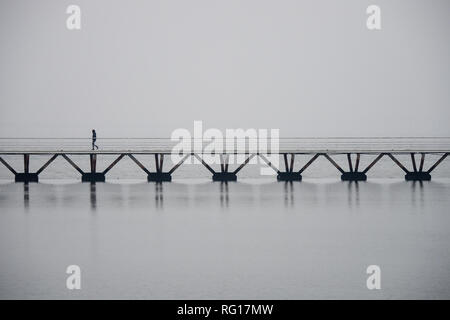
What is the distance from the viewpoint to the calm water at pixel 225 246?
11.2 meters

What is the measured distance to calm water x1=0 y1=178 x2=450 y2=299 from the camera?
36.9ft

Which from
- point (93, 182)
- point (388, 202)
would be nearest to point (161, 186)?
point (93, 182)

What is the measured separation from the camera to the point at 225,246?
15766mm

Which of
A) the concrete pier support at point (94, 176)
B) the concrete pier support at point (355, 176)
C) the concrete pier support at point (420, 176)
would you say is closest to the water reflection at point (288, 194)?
the concrete pier support at point (355, 176)

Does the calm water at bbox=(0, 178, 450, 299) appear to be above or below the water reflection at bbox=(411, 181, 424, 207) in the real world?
above

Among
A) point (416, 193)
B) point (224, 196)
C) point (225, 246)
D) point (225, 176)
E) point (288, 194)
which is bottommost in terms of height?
point (416, 193)

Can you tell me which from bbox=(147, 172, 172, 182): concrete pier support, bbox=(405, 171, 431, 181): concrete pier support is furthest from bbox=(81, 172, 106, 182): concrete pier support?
bbox=(405, 171, 431, 181): concrete pier support

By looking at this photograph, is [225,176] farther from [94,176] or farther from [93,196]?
[93,196]

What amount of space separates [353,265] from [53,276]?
266 inches

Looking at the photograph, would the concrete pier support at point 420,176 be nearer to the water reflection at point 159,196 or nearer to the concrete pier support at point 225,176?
the concrete pier support at point 225,176

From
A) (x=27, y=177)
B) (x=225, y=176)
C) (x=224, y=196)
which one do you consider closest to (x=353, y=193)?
(x=224, y=196)

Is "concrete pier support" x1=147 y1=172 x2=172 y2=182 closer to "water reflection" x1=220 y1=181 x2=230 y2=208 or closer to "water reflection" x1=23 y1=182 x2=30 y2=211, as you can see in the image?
"water reflection" x1=220 y1=181 x2=230 y2=208

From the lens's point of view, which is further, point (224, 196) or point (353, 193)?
point (353, 193)
